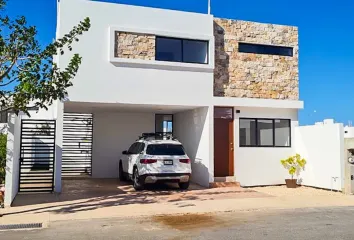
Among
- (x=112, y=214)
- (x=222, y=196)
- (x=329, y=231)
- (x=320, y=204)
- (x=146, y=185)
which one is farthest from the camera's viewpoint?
(x=146, y=185)

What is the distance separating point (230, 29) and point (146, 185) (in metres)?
7.25

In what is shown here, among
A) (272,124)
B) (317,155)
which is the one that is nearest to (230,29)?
(272,124)

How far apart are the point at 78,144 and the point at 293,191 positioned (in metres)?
9.92

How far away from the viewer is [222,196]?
12.6m

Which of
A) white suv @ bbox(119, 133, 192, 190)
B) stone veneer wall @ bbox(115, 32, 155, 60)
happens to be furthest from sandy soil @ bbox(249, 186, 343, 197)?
stone veneer wall @ bbox(115, 32, 155, 60)

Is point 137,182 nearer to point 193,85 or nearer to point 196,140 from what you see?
point 196,140

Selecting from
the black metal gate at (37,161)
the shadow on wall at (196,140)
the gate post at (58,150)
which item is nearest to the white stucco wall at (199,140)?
the shadow on wall at (196,140)

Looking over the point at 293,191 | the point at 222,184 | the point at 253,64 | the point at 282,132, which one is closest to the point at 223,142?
the point at 222,184

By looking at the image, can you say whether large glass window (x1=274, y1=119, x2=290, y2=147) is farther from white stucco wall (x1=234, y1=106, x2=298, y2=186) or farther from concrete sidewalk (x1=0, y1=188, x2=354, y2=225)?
concrete sidewalk (x1=0, y1=188, x2=354, y2=225)

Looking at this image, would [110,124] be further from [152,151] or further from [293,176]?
[293,176]

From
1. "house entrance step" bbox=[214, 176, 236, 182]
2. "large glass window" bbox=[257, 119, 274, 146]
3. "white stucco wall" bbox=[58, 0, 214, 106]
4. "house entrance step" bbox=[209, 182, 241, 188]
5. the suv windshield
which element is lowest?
"house entrance step" bbox=[209, 182, 241, 188]

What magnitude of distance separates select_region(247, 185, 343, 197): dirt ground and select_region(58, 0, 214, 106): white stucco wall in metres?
4.12

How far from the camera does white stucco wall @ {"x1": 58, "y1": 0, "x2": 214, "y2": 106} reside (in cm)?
1359

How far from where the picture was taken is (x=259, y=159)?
52.0ft
